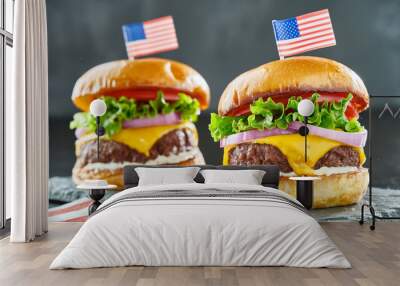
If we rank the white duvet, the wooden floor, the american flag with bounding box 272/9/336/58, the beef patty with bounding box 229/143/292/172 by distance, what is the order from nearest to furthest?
the wooden floor
the white duvet
the beef patty with bounding box 229/143/292/172
the american flag with bounding box 272/9/336/58

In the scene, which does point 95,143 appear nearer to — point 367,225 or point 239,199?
point 239,199

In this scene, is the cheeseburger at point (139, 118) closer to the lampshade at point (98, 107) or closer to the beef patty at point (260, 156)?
the lampshade at point (98, 107)

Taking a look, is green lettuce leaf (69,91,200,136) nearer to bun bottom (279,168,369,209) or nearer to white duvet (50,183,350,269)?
bun bottom (279,168,369,209)

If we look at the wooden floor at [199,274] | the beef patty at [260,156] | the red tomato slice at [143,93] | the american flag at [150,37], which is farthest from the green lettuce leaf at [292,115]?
the wooden floor at [199,274]

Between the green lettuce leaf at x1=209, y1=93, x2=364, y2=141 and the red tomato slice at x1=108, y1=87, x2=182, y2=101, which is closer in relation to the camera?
the green lettuce leaf at x1=209, y1=93, x2=364, y2=141

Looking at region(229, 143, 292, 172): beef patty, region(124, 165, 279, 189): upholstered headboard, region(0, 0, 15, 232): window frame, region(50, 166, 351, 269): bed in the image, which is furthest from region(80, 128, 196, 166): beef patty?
region(50, 166, 351, 269): bed

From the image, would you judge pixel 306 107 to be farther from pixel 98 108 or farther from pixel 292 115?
pixel 98 108
